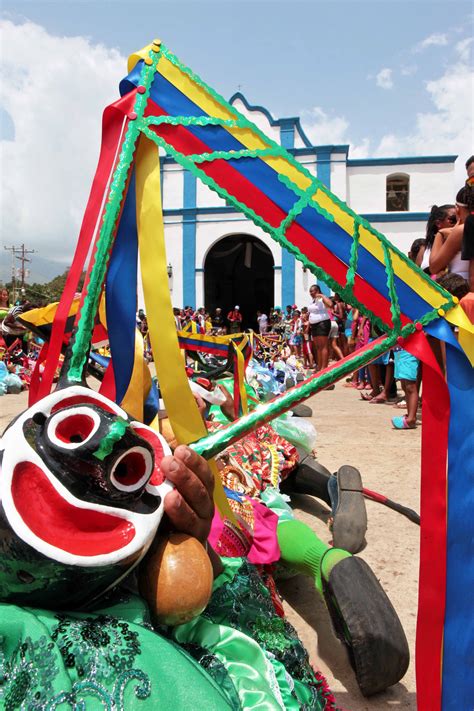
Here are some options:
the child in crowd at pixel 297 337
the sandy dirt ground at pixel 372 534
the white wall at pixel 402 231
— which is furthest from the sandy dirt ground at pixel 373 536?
the white wall at pixel 402 231

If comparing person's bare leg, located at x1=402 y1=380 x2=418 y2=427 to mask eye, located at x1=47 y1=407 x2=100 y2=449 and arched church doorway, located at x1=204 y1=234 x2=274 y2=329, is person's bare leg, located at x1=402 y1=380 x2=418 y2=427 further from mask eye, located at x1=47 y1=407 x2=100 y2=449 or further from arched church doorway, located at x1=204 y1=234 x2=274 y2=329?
arched church doorway, located at x1=204 y1=234 x2=274 y2=329

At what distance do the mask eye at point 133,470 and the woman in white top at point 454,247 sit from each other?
2.37 meters

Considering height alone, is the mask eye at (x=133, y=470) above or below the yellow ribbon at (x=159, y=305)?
below

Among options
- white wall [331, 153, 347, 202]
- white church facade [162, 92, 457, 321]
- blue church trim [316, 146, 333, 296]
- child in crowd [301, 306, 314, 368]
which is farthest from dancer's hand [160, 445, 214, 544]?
white wall [331, 153, 347, 202]

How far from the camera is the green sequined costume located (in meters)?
0.67

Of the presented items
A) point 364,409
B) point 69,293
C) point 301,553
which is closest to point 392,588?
point 301,553

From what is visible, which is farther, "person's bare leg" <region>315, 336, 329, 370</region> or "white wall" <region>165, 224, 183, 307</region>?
"white wall" <region>165, 224, 183, 307</region>

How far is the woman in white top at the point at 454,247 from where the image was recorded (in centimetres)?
267

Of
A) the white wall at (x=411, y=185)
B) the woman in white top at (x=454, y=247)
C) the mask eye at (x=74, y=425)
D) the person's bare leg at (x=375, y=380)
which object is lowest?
the person's bare leg at (x=375, y=380)

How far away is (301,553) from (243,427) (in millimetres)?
787

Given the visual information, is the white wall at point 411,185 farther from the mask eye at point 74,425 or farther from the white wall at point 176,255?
the mask eye at point 74,425

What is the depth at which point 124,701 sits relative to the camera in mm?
682

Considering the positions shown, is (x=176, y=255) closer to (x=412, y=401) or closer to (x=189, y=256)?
(x=189, y=256)

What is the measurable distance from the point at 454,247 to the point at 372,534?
5.24ft
